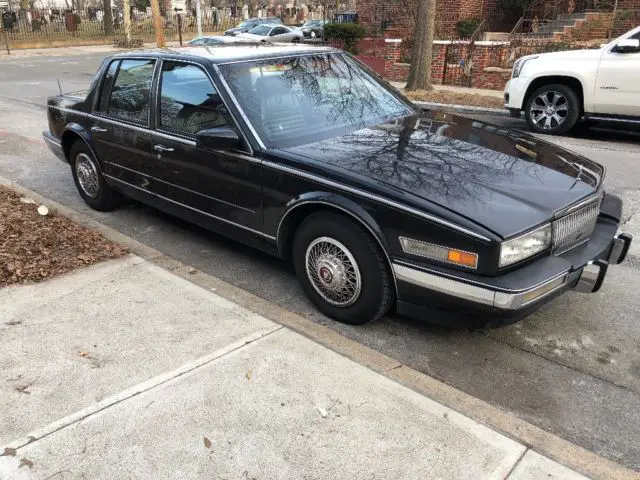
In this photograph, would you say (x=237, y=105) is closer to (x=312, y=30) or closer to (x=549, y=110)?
(x=549, y=110)

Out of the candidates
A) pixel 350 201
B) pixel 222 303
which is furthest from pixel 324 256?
pixel 222 303

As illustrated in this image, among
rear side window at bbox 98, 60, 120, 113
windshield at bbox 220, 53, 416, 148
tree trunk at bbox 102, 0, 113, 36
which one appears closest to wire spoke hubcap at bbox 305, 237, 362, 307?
windshield at bbox 220, 53, 416, 148

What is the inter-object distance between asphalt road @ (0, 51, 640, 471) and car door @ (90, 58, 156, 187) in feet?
2.16

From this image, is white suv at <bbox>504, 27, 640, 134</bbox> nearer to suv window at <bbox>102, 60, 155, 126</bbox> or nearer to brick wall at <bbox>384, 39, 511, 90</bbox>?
brick wall at <bbox>384, 39, 511, 90</bbox>

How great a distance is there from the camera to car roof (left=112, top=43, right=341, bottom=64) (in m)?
4.27

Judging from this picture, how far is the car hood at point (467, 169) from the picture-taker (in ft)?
10.00

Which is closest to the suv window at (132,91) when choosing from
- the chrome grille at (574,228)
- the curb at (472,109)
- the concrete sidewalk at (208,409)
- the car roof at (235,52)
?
the car roof at (235,52)

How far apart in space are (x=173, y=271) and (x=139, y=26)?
50701mm

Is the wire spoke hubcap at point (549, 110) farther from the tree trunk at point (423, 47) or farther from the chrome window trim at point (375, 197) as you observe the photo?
the chrome window trim at point (375, 197)

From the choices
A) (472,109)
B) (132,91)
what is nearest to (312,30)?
(472,109)

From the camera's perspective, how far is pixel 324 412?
108 inches

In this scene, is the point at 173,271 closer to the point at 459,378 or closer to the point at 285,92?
the point at 285,92

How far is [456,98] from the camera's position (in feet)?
42.9

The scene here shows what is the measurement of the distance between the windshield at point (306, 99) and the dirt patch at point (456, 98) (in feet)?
27.6
